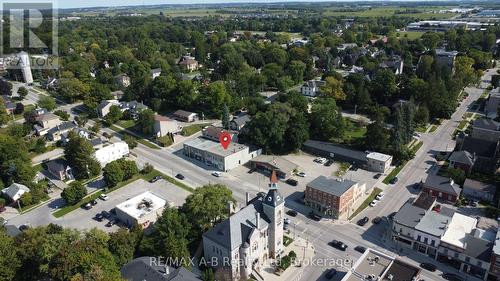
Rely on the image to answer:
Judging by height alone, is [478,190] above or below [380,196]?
above

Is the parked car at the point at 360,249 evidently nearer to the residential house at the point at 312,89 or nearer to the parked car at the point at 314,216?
the parked car at the point at 314,216

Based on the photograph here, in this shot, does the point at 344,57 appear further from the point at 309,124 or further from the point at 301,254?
the point at 301,254

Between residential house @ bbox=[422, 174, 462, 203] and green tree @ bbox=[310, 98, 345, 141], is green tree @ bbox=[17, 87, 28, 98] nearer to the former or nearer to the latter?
green tree @ bbox=[310, 98, 345, 141]

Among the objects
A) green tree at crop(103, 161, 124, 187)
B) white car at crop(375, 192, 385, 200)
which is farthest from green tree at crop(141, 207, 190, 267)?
white car at crop(375, 192, 385, 200)

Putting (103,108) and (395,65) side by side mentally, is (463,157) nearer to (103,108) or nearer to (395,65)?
(395,65)

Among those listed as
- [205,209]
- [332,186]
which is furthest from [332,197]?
[205,209]

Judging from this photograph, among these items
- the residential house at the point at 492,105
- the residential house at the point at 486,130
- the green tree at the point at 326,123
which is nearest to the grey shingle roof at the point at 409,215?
the green tree at the point at 326,123
